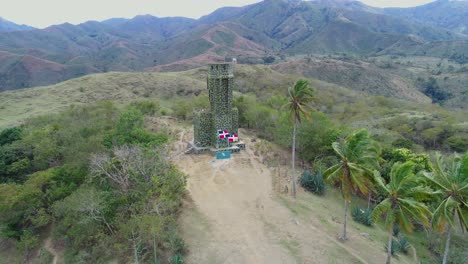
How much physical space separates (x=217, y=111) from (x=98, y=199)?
1269 centimetres

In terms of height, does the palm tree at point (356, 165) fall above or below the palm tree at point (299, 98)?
below

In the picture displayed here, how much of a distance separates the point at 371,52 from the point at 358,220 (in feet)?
512

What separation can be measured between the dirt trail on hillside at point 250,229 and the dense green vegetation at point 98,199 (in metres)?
1.58

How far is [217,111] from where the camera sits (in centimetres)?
2869

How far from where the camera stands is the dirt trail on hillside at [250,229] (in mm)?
17031

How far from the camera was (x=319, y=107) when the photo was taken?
5638 centimetres

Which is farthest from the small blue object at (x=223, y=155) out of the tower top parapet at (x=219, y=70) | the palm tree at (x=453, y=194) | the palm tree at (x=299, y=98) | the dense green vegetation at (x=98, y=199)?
the palm tree at (x=453, y=194)

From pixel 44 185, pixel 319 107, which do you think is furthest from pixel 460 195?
pixel 319 107

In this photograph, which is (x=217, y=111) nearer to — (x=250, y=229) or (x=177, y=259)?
(x=250, y=229)

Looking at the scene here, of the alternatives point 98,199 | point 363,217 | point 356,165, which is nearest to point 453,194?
point 356,165

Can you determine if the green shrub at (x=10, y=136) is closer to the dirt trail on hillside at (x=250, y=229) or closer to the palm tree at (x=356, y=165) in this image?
the dirt trail on hillside at (x=250, y=229)

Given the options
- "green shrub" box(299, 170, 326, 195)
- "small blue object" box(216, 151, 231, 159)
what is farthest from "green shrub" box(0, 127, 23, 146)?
"green shrub" box(299, 170, 326, 195)

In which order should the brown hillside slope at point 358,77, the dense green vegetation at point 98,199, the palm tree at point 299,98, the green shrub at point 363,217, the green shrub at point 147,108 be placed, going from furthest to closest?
the brown hillside slope at point 358,77, the green shrub at point 147,108, the green shrub at point 363,217, the palm tree at point 299,98, the dense green vegetation at point 98,199

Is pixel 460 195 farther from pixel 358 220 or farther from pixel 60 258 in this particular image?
pixel 60 258
